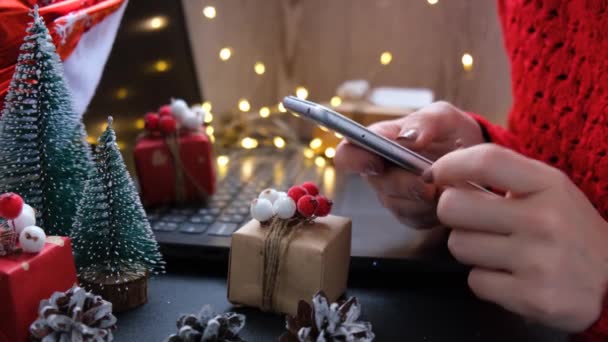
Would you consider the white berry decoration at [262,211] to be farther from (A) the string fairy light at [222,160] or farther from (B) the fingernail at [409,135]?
(A) the string fairy light at [222,160]

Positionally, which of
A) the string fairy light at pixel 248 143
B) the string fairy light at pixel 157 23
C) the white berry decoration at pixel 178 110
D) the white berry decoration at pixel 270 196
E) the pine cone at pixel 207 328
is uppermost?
the string fairy light at pixel 157 23

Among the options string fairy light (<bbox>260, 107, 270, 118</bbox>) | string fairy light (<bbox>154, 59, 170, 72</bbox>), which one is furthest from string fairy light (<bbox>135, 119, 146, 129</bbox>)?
string fairy light (<bbox>260, 107, 270, 118</bbox>)

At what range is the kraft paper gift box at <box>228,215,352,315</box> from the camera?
439mm

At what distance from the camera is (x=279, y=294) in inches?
17.9

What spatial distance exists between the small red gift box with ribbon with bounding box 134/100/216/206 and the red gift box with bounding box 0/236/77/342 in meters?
0.26

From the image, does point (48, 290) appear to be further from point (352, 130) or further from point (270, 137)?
point (270, 137)

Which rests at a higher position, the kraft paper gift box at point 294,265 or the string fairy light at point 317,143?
the string fairy light at point 317,143

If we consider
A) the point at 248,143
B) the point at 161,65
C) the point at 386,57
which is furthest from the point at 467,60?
the point at 161,65

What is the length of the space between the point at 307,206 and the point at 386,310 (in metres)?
0.11

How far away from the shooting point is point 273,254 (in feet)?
1.47

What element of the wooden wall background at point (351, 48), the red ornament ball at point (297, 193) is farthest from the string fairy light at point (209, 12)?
the red ornament ball at point (297, 193)

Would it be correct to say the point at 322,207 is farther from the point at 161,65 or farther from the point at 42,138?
the point at 161,65

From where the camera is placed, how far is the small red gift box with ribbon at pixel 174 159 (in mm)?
673

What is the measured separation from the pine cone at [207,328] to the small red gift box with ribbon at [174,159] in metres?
0.31
